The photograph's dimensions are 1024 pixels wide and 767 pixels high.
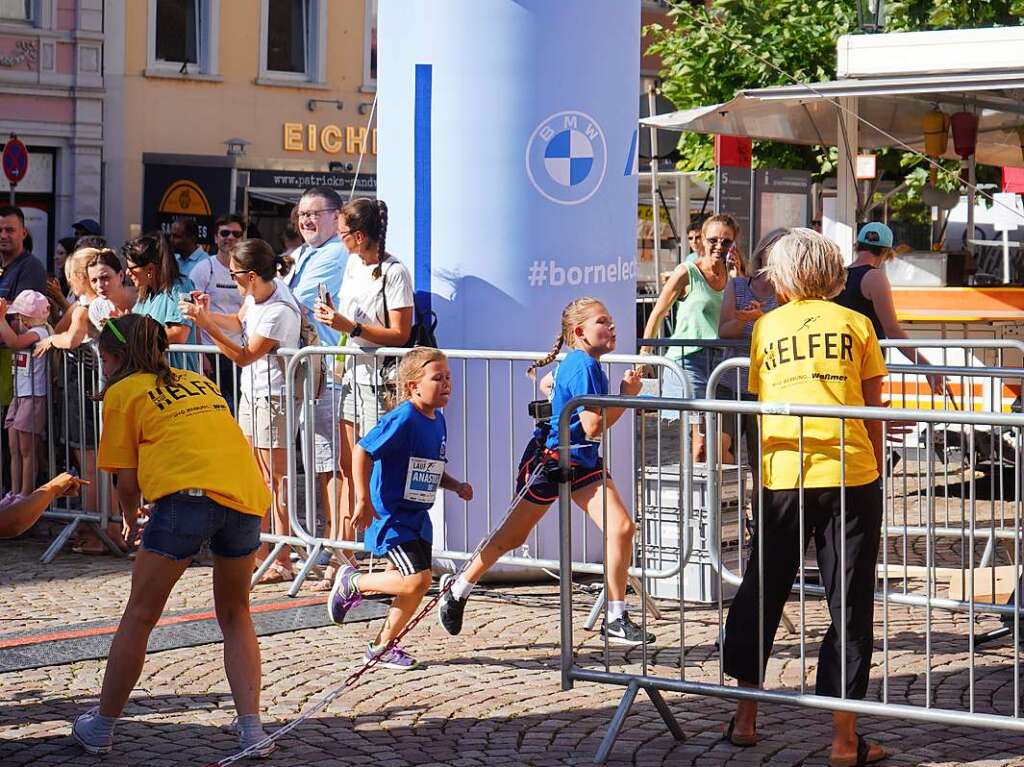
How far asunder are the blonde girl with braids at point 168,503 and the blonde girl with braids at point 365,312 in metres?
2.47

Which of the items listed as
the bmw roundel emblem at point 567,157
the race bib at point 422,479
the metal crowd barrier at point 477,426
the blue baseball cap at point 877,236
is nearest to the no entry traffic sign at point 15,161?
the metal crowd barrier at point 477,426

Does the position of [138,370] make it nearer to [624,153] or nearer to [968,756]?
[968,756]

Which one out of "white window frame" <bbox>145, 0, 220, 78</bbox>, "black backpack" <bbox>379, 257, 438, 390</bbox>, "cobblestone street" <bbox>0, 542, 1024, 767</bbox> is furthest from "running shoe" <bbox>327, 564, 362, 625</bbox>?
"white window frame" <bbox>145, 0, 220, 78</bbox>

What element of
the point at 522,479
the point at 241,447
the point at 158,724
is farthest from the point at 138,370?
the point at 522,479

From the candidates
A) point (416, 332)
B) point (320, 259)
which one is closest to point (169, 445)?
point (416, 332)

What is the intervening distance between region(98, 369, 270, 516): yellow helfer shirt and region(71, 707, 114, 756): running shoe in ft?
2.60

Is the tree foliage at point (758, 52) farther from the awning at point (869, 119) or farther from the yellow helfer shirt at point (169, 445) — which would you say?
the yellow helfer shirt at point (169, 445)

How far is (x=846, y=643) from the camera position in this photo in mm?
5926

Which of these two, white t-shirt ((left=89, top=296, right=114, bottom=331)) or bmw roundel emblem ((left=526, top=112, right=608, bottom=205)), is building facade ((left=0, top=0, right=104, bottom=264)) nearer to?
white t-shirt ((left=89, top=296, right=114, bottom=331))

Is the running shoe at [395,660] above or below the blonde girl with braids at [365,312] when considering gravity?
below

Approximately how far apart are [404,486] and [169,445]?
140 centimetres

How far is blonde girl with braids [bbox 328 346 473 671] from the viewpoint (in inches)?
286

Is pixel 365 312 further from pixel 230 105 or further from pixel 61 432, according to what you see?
pixel 230 105

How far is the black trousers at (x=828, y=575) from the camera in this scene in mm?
5926
